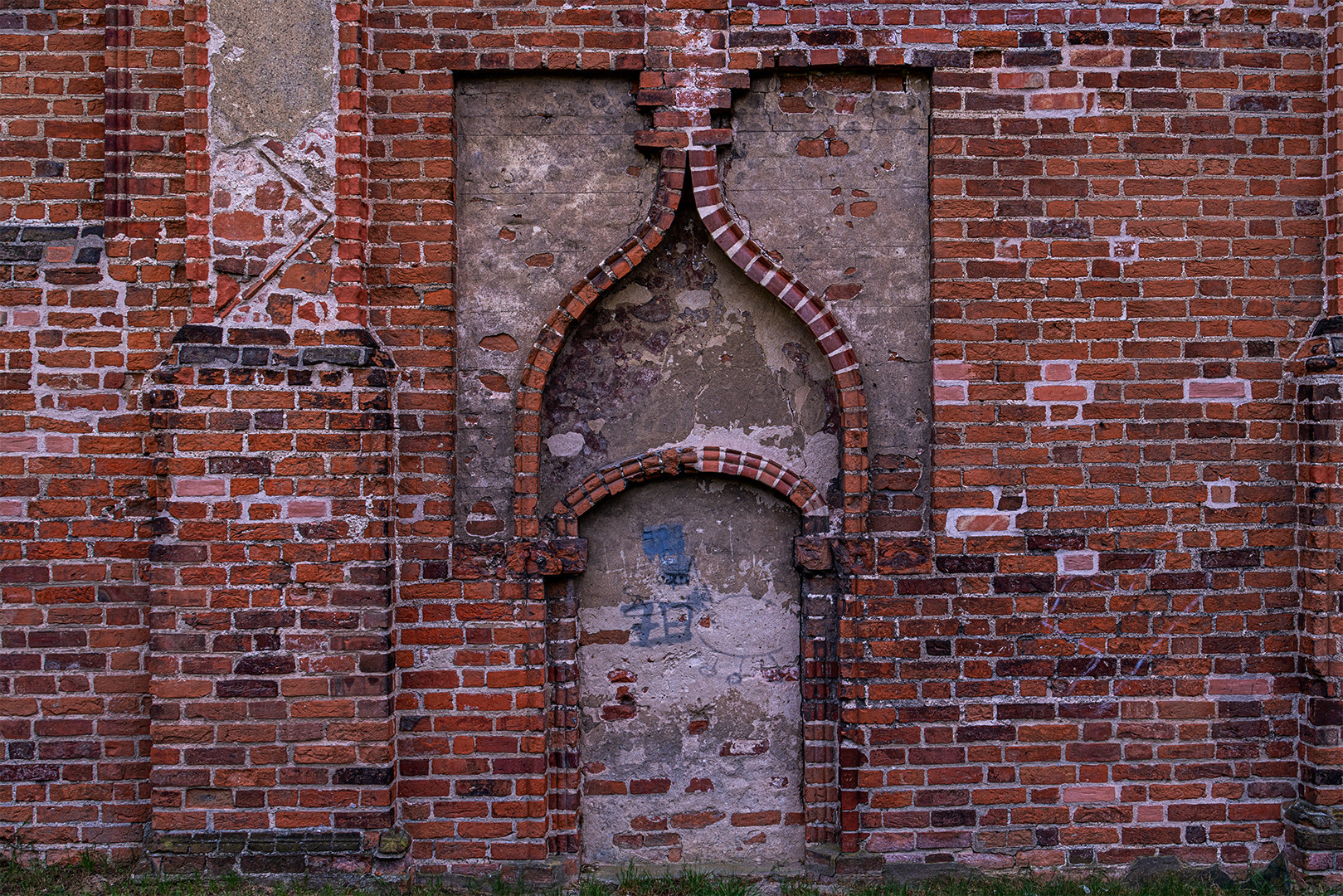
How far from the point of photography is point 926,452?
3.51 metres

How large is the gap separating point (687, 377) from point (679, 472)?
40 centimetres

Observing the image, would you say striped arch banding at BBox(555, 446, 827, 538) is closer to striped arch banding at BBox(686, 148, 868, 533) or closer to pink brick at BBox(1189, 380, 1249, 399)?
striped arch banding at BBox(686, 148, 868, 533)

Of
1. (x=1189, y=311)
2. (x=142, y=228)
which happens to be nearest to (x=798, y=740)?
(x=1189, y=311)

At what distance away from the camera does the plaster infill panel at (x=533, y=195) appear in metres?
3.51

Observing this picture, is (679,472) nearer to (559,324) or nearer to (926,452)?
(559,324)

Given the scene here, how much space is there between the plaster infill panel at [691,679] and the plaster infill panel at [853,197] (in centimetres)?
82

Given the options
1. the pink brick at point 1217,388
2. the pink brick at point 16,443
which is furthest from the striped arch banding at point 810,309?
the pink brick at point 16,443

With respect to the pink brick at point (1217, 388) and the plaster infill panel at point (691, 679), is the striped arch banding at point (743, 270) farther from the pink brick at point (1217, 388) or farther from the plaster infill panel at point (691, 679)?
the pink brick at point (1217, 388)

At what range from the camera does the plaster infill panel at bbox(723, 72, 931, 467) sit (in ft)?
11.6

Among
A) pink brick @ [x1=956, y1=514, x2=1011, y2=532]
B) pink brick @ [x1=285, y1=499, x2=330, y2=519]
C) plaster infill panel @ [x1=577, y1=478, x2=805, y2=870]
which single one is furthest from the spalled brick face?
pink brick @ [x1=285, y1=499, x2=330, y2=519]

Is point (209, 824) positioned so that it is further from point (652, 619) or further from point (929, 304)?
point (929, 304)

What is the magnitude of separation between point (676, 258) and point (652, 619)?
1486 millimetres

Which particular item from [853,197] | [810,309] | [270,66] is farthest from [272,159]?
[853,197]

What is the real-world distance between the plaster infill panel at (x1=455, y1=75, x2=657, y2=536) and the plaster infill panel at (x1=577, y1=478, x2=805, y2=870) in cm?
88
